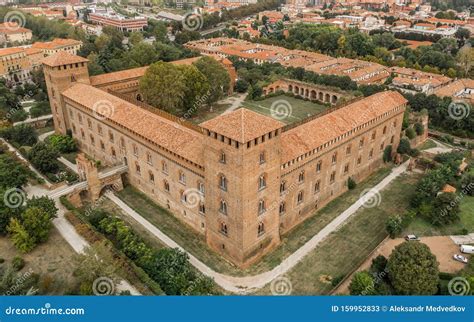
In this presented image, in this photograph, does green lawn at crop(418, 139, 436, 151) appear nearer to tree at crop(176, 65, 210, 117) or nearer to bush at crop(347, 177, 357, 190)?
bush at crop(347, 177, 357, 190)

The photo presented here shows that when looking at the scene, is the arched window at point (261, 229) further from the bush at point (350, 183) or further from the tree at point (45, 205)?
the tree at point (45, 205)

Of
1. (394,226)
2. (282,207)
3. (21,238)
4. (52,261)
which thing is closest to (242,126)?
(282,207)

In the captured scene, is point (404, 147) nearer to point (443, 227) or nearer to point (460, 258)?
point (443, 227)

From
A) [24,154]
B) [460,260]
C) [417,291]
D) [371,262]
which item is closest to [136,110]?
[24,154]

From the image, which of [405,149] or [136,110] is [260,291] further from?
[405,149]

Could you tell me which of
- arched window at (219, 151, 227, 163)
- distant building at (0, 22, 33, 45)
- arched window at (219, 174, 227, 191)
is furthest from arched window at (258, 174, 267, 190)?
distant building at (0, 22, 33, 45)

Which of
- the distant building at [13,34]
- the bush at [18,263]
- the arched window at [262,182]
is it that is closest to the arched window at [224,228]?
the arched window at [262,182]
